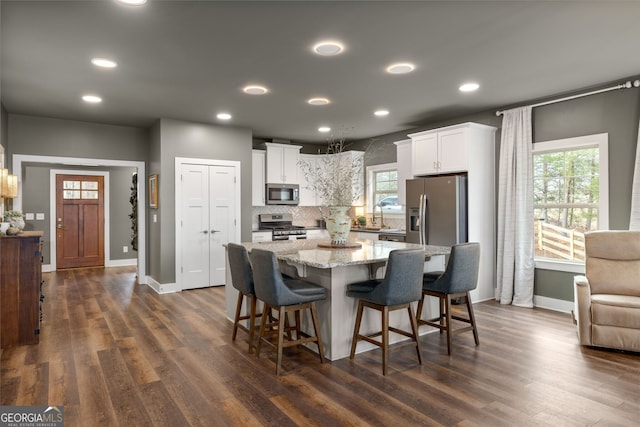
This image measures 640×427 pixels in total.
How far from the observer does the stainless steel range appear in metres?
6.94

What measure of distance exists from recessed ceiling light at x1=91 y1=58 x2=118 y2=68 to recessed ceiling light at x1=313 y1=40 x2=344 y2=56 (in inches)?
71.2

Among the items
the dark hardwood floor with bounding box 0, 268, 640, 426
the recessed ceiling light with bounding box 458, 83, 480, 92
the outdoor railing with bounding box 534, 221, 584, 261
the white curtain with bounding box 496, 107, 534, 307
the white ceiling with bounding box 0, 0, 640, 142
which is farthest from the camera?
the white curtain with bounding box 496, 107, 534, 307

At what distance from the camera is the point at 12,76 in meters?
3.81

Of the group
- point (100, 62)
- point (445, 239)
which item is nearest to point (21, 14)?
point (100, 62)

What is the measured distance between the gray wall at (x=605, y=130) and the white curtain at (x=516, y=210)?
0.16 meters

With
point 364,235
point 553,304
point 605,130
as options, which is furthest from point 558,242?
point 364,235

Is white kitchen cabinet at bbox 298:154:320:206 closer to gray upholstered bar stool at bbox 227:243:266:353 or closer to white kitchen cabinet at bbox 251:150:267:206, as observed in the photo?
white kitchen cabinet at bbox 251:150:267:206

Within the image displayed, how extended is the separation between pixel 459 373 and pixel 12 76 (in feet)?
15.8

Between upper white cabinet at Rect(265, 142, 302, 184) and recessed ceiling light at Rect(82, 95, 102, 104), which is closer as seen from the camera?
recessed ceiling light at Rect(82, 95, 102, 104)

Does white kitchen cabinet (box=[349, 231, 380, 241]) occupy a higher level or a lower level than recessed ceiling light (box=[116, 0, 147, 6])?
Result: lower

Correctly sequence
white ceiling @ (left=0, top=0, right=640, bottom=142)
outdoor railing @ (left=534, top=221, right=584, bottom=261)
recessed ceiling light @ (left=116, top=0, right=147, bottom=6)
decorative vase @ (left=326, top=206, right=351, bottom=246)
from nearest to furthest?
1. recessed ceiling light @ (left=116, top=0, right=147, bottom=6)
2. white ceiling @ (left=0, top=0, right=640, bottom=142)
3. decorative vase @ (left=326, top=206, right=351, bottom=246)
4. outdoor railing @ (left=534, top=221, right=584, bottom=261)

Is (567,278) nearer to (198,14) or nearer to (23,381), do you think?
(198,14)

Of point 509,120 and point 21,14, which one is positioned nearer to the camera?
point 21,14

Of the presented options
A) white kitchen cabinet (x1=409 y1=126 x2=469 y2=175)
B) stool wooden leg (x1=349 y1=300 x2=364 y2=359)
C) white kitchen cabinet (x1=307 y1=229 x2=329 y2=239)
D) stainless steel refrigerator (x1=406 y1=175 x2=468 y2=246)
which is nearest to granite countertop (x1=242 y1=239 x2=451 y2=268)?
stool wooden leg (x1=349 y1=300 x2=364 y2=359)
